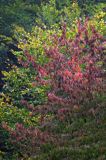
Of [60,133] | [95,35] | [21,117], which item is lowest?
[21,117]

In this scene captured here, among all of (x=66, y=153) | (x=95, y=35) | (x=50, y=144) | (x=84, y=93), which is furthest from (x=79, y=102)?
(x=95, y=35)

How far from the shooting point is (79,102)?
51.2 ft

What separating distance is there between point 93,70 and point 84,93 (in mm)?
1655

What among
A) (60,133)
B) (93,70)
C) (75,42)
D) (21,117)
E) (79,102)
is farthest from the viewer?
(75,42)

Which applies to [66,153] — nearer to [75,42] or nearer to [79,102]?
[79,102]

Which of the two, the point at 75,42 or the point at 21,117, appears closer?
the point at 21,117

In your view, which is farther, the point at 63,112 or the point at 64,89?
the point at 64,89

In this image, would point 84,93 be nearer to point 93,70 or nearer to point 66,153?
point 93,70

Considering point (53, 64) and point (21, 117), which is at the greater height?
point (53, 64)

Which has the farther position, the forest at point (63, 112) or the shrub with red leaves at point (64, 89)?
the shrub with red leaves at point (64, 89)

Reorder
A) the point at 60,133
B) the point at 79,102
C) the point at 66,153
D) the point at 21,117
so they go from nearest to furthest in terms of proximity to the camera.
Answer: the point at 66,153 < the point at 60,133 < the point at 79,102 < the point at 21,117

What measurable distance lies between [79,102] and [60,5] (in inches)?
908

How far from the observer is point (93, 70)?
17141 millimetres

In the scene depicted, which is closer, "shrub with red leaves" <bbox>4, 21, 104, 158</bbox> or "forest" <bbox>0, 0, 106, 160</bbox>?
"forest" <bbox>0, 0, 106, 160</bbox>
